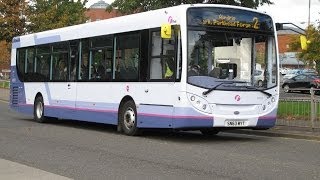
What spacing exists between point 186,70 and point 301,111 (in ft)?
15.8

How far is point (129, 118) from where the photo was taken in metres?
14.7

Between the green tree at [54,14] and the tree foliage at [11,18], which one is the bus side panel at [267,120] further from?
the tree foliage at [11,18]

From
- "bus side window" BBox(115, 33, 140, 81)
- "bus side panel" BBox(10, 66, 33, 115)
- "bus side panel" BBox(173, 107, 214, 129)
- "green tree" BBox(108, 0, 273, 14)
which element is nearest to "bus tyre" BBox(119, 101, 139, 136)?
"bus side window" BBox(115, 33, 140, 81)

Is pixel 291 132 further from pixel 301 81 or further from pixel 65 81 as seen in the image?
pixel 301 81

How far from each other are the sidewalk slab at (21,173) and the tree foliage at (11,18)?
33.5m

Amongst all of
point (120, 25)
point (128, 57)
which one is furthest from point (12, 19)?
point (128, 57)

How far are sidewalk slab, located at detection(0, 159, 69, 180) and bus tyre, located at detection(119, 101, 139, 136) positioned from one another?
499 centimetres

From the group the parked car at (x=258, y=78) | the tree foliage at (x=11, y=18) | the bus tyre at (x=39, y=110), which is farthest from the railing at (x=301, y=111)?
the tree foliage at (x=11, y=18)

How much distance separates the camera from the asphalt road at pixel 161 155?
9211 millimetres

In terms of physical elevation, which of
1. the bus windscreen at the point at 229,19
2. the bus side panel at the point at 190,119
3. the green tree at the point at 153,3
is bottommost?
the bus side panel at the point at 190,119

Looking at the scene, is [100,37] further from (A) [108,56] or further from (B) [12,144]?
(B) [12,144]

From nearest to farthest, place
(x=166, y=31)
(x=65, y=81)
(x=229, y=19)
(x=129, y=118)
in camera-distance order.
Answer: (x=166, y=31)
(x=229, y=19)
(x=129, y=118)
(x=65, y=81)

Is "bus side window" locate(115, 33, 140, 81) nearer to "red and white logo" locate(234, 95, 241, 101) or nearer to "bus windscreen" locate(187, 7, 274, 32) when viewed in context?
"bus windscreen" locate(187, 7, 274, 32)

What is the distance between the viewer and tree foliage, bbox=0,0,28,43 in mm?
41812
